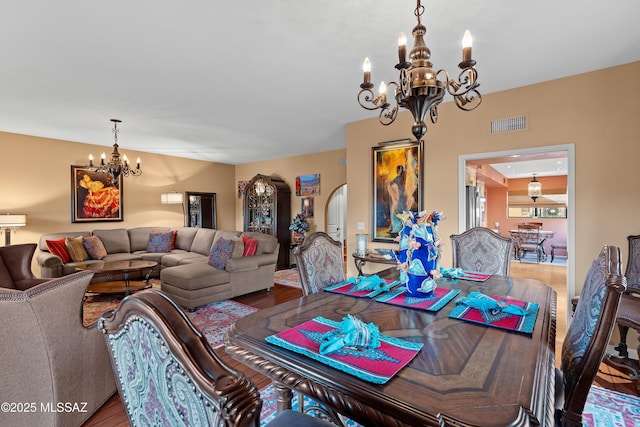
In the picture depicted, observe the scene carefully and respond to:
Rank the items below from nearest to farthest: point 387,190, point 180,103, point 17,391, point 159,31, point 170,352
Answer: point 170,352 < point 17,391 < point 159,31 < point 180,103 < point 387,190

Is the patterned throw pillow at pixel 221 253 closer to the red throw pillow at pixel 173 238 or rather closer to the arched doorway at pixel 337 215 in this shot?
the red throw pillow at pixel 173 238

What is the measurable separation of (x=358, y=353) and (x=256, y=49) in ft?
7.82

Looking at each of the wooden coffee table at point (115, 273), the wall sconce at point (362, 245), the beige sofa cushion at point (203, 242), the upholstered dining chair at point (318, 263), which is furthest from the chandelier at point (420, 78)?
the beige sofa cushion at point (203, 242)

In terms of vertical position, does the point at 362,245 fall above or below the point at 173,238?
above

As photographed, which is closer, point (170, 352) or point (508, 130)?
point (170, 352)

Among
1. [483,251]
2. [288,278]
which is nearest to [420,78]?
[483,251]

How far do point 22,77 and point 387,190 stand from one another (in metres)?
4.10

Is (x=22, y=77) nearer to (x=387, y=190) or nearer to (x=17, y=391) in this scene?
(x=17, y=391)

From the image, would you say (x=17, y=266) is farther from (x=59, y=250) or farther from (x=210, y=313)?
(x=210, y=313)

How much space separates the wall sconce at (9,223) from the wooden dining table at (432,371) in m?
5.28

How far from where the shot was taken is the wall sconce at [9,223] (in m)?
4.35

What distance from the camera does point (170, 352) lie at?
552 mm

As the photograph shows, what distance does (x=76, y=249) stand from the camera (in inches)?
185

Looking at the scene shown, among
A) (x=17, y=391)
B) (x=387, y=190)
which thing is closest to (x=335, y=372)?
(x=17, y=391)
